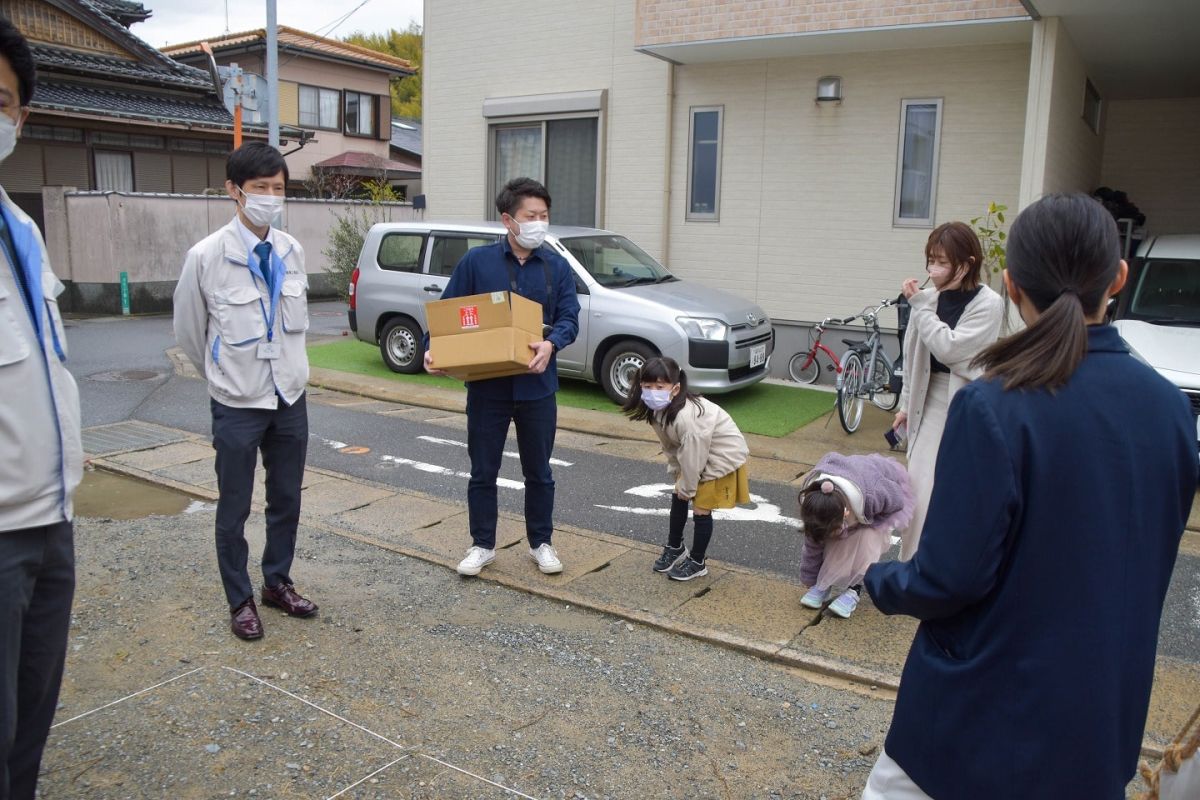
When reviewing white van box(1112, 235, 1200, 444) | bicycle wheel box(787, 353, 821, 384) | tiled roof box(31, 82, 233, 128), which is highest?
tiled roof box(31, 82, 233, 128)

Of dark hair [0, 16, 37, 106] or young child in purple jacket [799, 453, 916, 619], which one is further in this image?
young child in purple jacket [799, 453, 916, 619]

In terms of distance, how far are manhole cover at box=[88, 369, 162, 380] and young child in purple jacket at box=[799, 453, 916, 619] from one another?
30.0 ft

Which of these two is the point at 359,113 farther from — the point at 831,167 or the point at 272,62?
the point at 831,167

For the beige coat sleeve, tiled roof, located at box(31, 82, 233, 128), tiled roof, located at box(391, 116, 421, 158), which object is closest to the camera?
the beige coat sleeve

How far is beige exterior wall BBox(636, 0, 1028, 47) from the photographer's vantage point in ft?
31.1

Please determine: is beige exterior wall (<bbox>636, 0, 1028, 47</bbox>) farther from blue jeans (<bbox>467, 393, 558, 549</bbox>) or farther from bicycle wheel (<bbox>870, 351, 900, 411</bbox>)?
blue jeans (<bbox>467, 393, 558, 549</bbox>)

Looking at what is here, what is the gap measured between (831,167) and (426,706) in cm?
897

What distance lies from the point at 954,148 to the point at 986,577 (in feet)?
32.0

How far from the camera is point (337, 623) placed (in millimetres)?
4613

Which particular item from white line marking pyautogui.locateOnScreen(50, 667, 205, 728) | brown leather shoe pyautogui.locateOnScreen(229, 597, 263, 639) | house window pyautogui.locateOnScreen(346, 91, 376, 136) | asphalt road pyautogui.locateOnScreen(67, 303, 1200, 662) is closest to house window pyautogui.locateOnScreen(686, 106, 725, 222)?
asphalt road pyautogui.locateOnScreen(67, 303, 1200, 662)

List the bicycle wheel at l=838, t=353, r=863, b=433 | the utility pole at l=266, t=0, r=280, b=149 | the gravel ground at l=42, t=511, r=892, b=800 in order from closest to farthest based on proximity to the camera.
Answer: the gravel ground at l=42, t=511, r=892, b=800, the bicycle wheel at l=838, t=353, r=863, b=433, the utility pole at l=266, t=0, r=280, b=149

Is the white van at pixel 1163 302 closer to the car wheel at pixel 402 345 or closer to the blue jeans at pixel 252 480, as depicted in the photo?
the blue jeans at pixel 252 480

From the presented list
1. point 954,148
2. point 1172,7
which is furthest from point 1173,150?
point 1172,7

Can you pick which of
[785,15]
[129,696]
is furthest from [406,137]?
[129,696]
